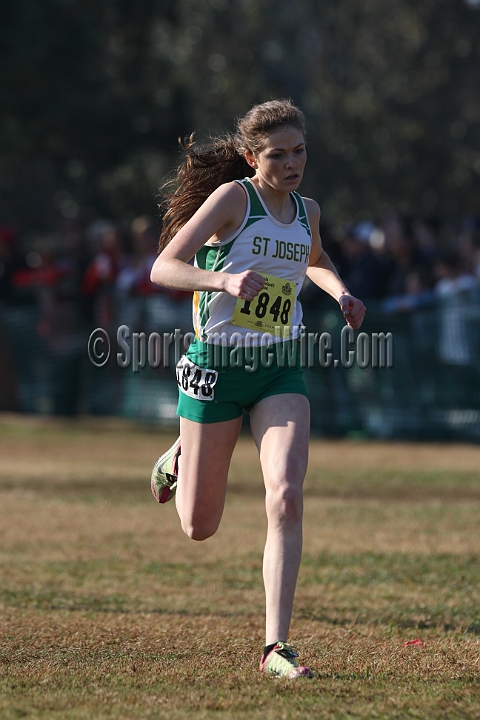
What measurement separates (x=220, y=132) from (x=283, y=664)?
2.68 meters

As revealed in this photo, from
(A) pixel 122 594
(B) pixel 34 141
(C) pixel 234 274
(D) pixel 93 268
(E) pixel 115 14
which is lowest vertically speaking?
(A) pixel 122 594

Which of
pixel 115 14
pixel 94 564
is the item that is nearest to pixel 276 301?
pixel 94 564

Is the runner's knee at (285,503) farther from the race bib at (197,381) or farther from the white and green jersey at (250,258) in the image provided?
the white and green jersey at (250,258)

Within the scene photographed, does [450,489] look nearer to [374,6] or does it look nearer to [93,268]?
[93,268]

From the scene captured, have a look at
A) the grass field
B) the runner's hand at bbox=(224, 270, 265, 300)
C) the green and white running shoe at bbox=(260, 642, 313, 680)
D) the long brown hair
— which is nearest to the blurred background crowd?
the long brown hair

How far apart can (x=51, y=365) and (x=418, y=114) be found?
77.4ft

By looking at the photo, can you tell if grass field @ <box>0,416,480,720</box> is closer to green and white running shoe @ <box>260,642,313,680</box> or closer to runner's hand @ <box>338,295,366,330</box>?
green and white running shoe @ <box>260,642,313,680</box>

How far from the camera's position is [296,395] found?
4.95m

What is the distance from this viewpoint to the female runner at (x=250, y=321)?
15.9 ft

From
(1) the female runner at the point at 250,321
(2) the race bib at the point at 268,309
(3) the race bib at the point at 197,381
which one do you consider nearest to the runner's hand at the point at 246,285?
(1) the female runner at the point at 250,321

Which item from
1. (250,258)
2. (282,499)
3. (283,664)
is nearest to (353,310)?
(250,258)

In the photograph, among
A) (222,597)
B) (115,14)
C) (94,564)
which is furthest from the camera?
(115,14)

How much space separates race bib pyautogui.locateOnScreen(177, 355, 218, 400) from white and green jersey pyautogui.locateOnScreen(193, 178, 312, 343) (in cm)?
13

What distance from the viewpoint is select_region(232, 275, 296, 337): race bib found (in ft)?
16.1
